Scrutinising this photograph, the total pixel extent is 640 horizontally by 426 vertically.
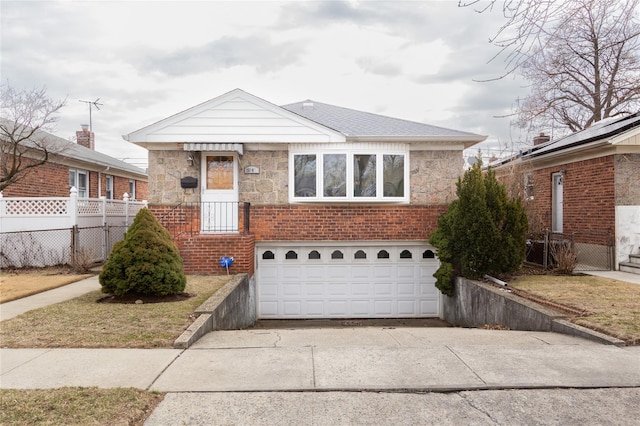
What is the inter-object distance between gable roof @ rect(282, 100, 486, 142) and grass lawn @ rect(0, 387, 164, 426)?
9.67 m

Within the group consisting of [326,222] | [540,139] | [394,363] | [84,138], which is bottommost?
[394,363]

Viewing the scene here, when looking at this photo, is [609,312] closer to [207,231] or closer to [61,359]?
[61,359]

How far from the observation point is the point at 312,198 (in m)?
12.6

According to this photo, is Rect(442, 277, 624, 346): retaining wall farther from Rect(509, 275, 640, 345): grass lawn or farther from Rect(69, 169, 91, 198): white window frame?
Rect(69, 169, 91, 198): white window frame

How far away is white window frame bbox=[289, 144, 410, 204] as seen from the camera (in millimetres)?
12656

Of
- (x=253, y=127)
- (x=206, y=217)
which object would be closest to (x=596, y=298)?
(x=253, y=127)

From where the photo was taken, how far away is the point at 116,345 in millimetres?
5625

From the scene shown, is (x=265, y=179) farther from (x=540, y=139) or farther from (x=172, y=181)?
(x=540, y=139)

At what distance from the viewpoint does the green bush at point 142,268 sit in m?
8.21

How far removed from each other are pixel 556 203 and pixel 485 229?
6474mm

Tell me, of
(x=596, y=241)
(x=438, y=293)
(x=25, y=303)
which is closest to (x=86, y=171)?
(x=25, y=303)

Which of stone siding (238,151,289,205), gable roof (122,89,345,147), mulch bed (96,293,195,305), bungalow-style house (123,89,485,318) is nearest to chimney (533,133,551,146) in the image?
bungalow-style house (123,89,485,318)

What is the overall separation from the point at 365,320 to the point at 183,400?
9.19 meters

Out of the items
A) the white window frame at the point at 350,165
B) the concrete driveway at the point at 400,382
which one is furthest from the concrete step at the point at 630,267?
the concrete driveway at the point at 400,382
